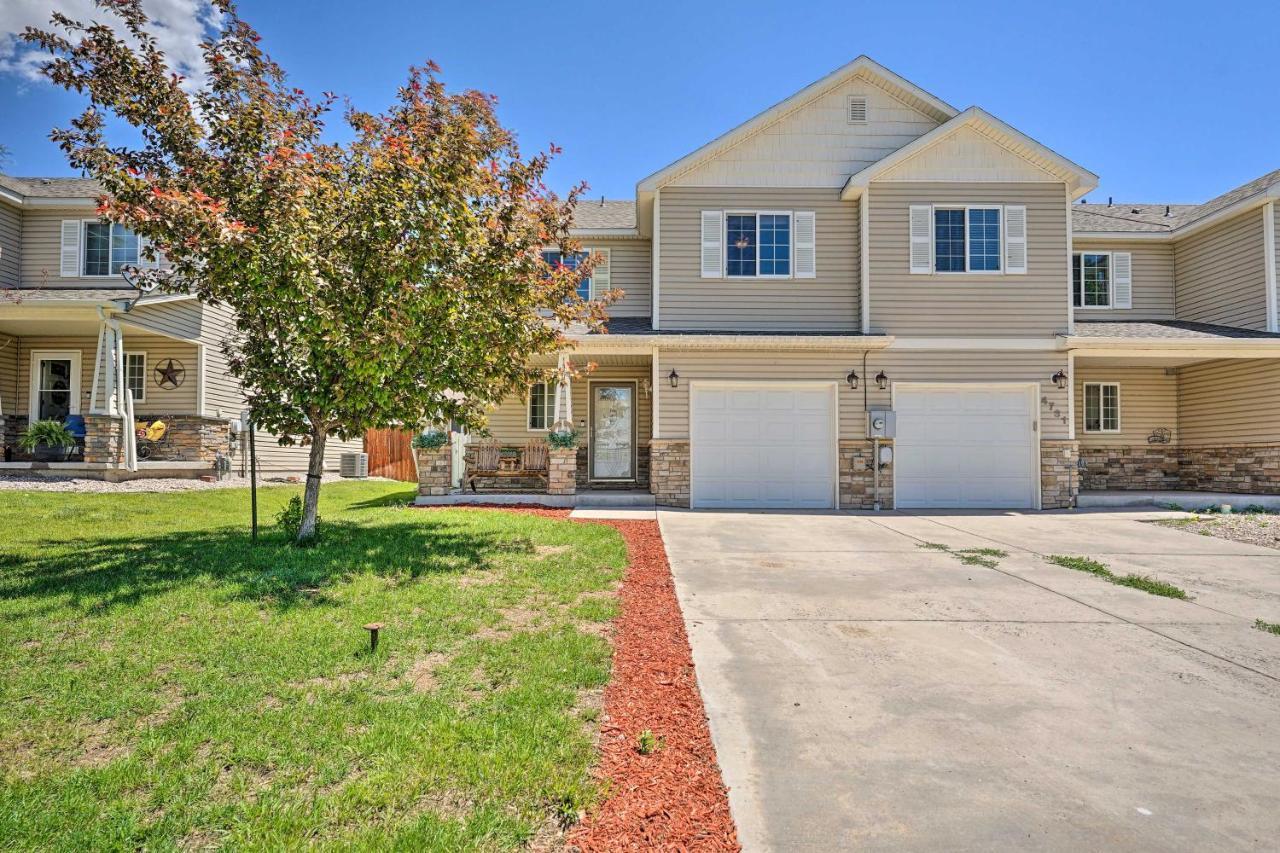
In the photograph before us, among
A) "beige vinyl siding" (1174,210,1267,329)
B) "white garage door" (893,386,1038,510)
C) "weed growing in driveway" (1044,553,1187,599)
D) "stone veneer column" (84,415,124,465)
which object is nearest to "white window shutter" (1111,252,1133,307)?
"beige vinyl siding" (1174,210,1267,329)

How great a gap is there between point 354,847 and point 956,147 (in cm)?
1406

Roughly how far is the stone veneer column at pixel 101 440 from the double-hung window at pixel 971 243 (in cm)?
1643

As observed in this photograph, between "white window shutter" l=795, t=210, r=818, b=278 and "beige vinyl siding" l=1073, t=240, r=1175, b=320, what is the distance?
664 centimetres

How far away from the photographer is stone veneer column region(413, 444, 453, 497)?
38.8ft

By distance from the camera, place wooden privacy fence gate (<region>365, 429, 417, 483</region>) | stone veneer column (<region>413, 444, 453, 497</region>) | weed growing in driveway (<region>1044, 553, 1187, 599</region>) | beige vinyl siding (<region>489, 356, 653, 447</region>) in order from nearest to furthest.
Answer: weed growing in driveway (<region>1044, 553, 1187, 599</region>)
stone veneer column (<region>413, 444, 453, 497</region>)
beige vinyl siding (<region>489, 356, 653, 447</region>)
wooden privacy fence gate (<region>365, 429, 417, 483</region>)

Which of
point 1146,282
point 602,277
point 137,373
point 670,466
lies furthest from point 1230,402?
point 137,373

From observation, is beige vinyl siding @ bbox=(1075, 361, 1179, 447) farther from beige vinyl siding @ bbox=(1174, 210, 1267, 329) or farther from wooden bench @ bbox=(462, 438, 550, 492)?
wooden bench @ bbox=(462, 438, 550, 492)

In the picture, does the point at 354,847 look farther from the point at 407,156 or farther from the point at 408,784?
the point at 407,156

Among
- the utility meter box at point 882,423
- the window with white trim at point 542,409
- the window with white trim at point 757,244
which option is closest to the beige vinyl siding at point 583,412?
the window with white trim at point 542,409

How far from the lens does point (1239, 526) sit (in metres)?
9.75

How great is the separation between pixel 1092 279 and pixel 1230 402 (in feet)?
12.1

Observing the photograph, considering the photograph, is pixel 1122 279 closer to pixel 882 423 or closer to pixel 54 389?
pixel 882 423

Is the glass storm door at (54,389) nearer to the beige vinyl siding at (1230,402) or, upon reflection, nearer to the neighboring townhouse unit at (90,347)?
the neighboring townhouse unit at (90,347)

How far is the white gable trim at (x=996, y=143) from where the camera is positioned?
12.0 meters
